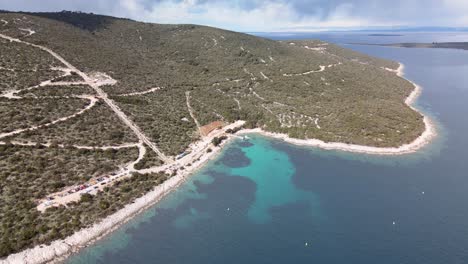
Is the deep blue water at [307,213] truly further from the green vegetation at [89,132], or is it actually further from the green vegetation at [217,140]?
the green vegetation at [89,132]

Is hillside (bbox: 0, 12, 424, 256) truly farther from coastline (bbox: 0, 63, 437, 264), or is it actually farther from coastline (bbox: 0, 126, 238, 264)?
coastline (bbox: 0, 63, 437, 264)

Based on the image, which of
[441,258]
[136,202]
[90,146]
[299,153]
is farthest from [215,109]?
[441,258]

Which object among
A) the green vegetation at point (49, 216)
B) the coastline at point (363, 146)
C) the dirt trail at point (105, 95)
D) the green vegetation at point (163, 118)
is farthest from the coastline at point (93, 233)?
the coastline at point (363, 146)

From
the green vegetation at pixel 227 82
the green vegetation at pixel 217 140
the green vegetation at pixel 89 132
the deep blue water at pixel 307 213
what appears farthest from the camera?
the green vegetation at pixel 227 82

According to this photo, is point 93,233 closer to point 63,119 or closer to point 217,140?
point 63,119

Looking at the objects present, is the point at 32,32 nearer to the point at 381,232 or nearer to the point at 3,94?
the point at 3,94

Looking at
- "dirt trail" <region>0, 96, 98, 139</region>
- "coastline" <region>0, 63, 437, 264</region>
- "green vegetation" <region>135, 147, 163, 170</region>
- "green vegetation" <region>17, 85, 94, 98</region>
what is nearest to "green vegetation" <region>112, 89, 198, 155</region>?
"green vegetation" <region>135, 147, 163, 170</region>
